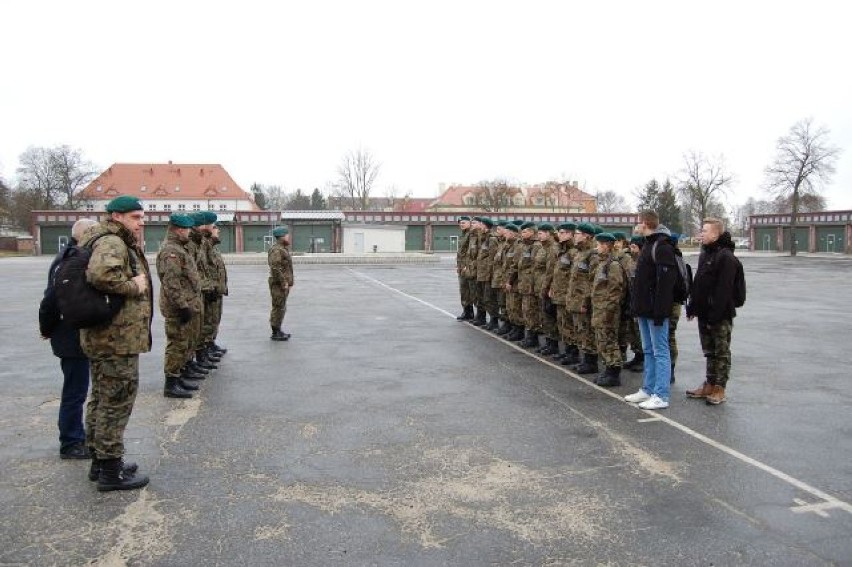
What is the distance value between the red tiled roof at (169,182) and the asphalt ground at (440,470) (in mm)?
90166

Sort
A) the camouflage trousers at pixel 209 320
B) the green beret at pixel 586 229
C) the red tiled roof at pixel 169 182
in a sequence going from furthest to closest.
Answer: the red tiled roof at pixel 169 182
the camouflage trousers at pixel 209 320
the green beret at pixel 586 229

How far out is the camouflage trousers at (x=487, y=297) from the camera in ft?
38.9

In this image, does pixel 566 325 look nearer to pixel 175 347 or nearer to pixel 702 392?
pixel 702 392

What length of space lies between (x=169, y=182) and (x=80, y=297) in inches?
3839

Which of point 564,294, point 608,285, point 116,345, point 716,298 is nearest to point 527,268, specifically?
point 564,294

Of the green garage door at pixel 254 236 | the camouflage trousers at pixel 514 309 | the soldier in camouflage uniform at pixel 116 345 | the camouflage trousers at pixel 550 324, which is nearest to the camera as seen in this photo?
the soldier in camouflage uniform at pixel 116 345

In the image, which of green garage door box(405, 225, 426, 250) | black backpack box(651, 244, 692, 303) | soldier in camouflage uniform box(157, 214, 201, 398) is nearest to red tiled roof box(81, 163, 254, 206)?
green garage door box(405, 225, 426, 250)

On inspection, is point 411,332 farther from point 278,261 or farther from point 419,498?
point 419,498

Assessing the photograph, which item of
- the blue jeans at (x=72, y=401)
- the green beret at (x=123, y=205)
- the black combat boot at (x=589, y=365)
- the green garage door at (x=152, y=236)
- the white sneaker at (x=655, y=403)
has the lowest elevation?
the white sneaker at (x=655, y=403)

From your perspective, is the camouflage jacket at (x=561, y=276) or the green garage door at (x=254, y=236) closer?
the camouflage jacket at (x=561, y=276)

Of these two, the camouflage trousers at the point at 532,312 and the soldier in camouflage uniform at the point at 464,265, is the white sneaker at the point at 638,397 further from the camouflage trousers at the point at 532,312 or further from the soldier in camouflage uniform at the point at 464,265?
the soldier in camouflage uniform at the point at 464,265

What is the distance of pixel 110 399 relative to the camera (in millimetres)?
4508

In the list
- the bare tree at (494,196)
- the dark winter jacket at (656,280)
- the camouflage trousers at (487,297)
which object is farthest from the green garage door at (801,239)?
the dark winter jacket at (656,280)

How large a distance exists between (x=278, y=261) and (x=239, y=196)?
89272 mm
